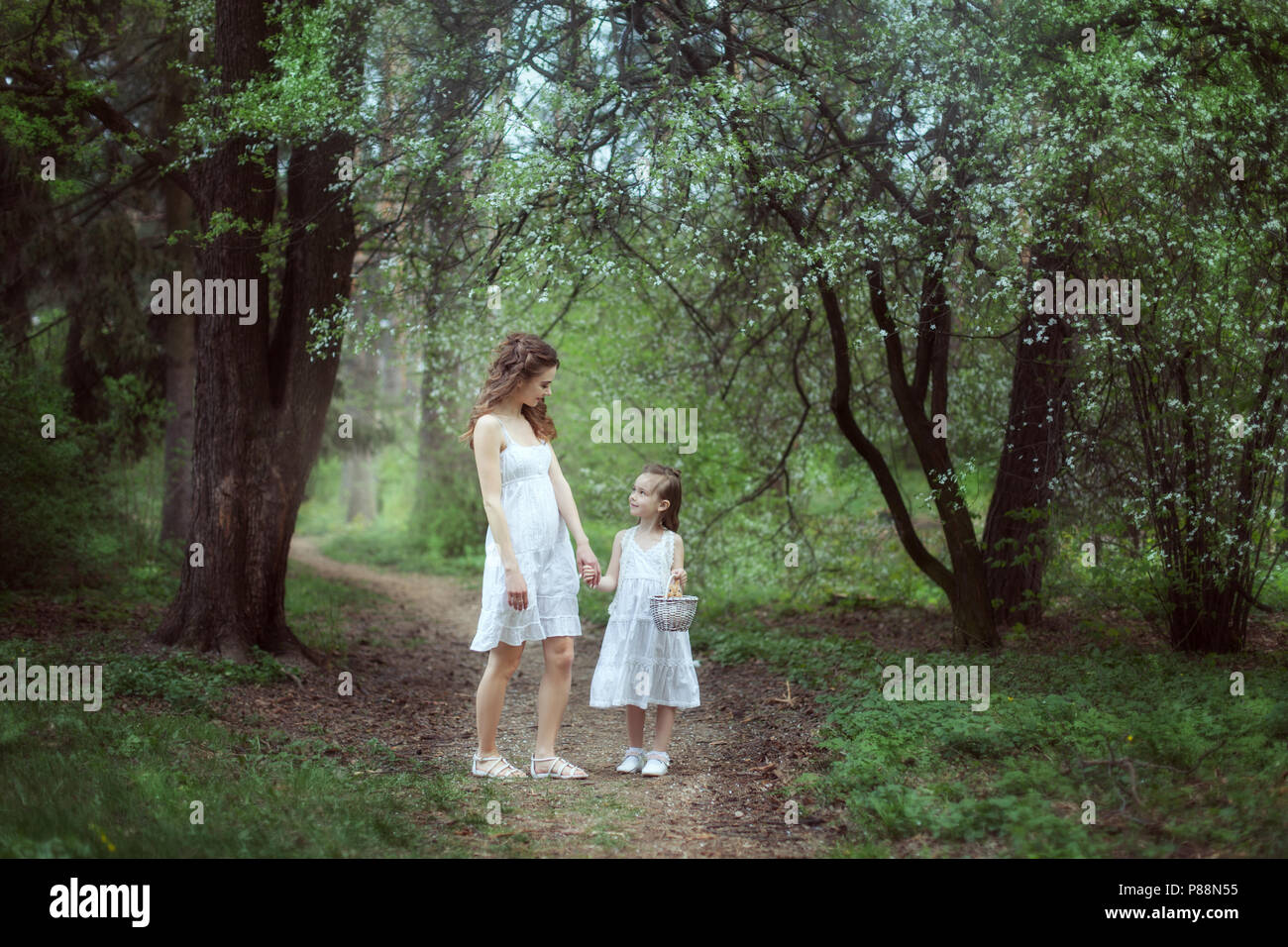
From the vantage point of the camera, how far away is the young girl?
6188 mm

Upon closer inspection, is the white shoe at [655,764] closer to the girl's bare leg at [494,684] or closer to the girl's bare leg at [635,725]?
the girl's bare leg at [635,725]

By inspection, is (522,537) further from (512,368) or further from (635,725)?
(635,725)

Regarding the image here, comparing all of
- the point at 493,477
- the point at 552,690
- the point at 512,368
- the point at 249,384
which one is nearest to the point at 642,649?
the point at 552,690

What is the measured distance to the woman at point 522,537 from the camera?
5.72m

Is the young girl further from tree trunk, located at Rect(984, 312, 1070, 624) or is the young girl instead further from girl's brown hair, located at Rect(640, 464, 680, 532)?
tree trunk, located at Rect(984, 312, 1070, 624)

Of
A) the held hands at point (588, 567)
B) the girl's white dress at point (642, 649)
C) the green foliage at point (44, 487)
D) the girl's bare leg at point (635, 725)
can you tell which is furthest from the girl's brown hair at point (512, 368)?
the green foliage at point (44, 487)

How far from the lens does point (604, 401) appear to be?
45.7 ft

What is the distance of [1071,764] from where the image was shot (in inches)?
213

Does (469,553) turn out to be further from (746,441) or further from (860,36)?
(860,36)

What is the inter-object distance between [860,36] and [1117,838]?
6.30 meters

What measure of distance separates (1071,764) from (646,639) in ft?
7.70

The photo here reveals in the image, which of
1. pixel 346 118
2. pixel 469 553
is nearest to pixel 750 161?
pixel 346 118

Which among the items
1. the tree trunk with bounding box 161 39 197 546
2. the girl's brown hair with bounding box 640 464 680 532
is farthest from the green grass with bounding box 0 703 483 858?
the tree trunk with bounding box 161 39 197 546

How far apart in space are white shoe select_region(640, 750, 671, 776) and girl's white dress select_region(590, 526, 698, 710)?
0.31 meters
